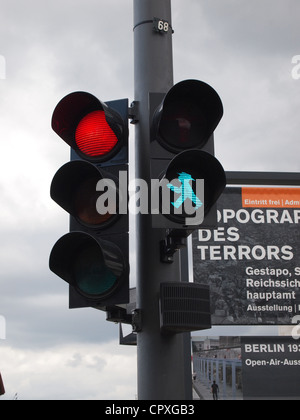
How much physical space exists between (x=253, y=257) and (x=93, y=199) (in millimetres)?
5375

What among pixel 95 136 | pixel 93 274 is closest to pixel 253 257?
pixel 95 136

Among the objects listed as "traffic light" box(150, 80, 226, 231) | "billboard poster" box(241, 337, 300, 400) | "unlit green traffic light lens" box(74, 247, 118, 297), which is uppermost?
"traffic light" box(150, 80, 226, 231)

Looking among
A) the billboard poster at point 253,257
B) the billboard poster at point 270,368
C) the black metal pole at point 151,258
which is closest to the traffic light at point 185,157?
the black metal pole at point 151,258

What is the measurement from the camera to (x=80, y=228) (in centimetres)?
374

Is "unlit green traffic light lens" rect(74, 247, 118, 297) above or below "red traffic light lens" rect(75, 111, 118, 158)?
below

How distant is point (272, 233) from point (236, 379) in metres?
2.07

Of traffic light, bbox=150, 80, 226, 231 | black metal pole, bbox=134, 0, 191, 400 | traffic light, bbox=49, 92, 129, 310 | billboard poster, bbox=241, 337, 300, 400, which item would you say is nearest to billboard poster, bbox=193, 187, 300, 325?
billboard poster, bbox=241, 337, 300, 400

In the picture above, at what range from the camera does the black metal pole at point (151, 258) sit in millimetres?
3471

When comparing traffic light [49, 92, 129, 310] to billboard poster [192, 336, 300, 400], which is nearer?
traffic light [49, 92, 129, 310]

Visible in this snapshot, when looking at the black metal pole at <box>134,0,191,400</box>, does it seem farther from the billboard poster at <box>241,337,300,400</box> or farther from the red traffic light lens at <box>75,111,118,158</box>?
the billboard poster at <box>241,337,300,400</box>

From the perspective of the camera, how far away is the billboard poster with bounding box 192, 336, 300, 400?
27.1 ft

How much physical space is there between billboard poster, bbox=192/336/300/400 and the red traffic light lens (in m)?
5.08

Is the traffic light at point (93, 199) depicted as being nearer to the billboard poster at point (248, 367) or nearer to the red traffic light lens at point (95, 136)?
the red traffic light lens at point (95, 136)
